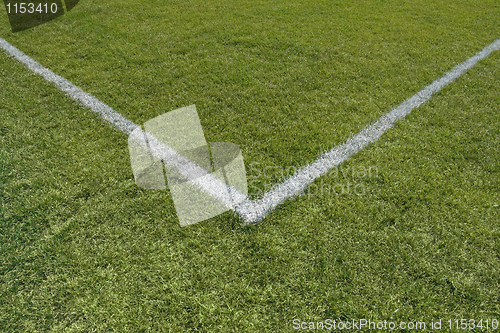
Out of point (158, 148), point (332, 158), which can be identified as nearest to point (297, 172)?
point (332, 158)

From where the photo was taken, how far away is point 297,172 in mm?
2395

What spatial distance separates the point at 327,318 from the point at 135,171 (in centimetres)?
166

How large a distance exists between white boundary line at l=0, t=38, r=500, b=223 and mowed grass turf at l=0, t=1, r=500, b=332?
79mm

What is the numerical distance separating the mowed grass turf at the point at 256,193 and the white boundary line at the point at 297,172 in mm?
79

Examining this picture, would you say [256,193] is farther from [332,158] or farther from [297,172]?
[332,158]

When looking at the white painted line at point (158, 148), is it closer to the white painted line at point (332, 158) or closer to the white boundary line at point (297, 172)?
the white boundary line at point (297, 172)

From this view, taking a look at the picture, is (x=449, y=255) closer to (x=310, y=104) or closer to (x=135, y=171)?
(x=310, y=104)

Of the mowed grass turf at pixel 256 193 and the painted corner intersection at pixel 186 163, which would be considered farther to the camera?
the painted corner intersection at pixel 186 163

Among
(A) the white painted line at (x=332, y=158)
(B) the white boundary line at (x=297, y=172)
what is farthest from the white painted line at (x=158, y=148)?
(A) the white painted line at (x=332, y=158)

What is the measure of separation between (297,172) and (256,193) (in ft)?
1.23

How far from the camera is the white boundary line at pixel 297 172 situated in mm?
2186

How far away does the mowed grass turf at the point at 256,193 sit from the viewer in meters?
1.68

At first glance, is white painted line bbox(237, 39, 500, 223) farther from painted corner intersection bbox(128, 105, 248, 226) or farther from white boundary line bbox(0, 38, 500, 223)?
painted corner intersection bbox(128, 105, 248, 226)

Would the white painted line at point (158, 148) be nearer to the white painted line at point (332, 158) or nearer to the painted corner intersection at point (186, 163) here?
the painted corner intersection at point (186, 163)
